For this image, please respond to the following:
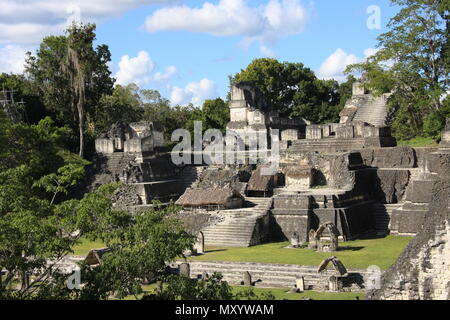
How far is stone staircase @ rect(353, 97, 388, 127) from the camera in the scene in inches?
1378

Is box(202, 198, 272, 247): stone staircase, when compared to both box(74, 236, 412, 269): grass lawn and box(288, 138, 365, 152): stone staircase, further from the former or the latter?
box(288, 138, 365, 152): stone staircase

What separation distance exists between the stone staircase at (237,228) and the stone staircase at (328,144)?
181 inches

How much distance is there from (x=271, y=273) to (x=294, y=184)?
28.0 ft

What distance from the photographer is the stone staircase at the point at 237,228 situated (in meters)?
24.7

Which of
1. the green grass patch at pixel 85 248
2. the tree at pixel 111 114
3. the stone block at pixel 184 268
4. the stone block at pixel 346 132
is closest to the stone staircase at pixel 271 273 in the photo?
the stone block at pixel 184 268

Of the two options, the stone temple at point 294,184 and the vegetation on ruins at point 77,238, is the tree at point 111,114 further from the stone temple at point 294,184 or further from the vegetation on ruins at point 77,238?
the vegetation on ruins at point 77,238

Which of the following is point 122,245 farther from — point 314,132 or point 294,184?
point 314,132

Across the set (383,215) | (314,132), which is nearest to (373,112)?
(314,132)

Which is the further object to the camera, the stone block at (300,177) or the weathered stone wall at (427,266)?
the stone block at (300,177)

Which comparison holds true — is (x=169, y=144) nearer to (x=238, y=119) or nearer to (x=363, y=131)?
(x=238, y=119)

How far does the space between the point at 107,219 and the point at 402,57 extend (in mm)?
19523
